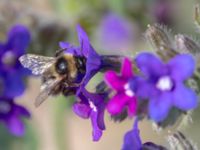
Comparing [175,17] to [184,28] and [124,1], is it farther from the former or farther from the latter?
[124,1]

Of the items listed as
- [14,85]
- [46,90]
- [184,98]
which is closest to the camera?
[184,98]

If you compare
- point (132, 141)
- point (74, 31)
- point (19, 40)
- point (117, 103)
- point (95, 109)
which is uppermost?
point (117, 103)

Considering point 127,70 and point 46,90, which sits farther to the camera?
point 46,90

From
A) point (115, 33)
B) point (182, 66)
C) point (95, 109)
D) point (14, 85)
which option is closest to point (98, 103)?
point (95, 109)

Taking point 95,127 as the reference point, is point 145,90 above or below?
above

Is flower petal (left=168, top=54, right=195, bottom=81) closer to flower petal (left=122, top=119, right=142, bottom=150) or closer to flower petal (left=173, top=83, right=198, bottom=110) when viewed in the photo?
flower petal (left=173, top=83, right=198, bottom=110)

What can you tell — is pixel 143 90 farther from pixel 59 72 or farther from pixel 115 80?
pixel 59 72

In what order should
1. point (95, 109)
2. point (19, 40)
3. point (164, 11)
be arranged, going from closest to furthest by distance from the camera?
point (95, 109)
point (19, 40)
point (164, 11)
